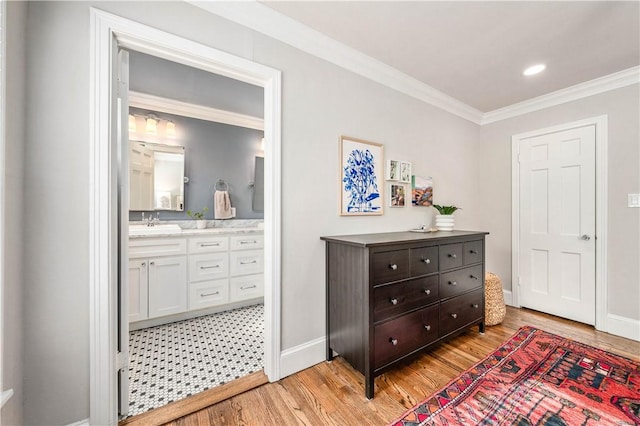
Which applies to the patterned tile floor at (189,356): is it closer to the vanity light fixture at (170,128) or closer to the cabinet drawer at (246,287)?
the cabinet drawer at (246,287)

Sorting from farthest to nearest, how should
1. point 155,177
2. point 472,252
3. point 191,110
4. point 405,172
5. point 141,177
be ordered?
point 191,110, point 155,177, point 141,177, point 405,172, point 472,252

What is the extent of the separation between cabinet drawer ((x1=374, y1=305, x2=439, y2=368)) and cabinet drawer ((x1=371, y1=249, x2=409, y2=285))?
0.29 meters

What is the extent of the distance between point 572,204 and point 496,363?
77.1 inches

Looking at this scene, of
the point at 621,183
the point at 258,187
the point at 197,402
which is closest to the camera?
the point at 197,402

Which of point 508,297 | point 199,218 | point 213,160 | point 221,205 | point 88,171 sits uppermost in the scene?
point 213,160

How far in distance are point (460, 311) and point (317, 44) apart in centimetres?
245

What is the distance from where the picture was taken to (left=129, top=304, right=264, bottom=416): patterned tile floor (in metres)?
1.69

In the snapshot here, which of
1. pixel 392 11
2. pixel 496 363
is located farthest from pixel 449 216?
pixel 392 11

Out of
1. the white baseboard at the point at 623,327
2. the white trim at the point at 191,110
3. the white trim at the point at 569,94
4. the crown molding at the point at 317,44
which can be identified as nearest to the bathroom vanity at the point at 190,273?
the white trim at the point at 191,110

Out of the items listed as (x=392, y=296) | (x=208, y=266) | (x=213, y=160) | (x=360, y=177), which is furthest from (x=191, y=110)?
(x=392, y=296)

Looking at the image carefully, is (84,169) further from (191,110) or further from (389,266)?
(191,110)

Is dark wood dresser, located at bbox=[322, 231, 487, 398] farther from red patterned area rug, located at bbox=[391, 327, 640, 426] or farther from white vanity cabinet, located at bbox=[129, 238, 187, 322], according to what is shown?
white vanity cabinet, located at bbox=[129, 238, 187, 322]

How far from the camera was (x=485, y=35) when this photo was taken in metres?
1.93

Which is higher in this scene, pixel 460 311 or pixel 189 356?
pixel 460 311
